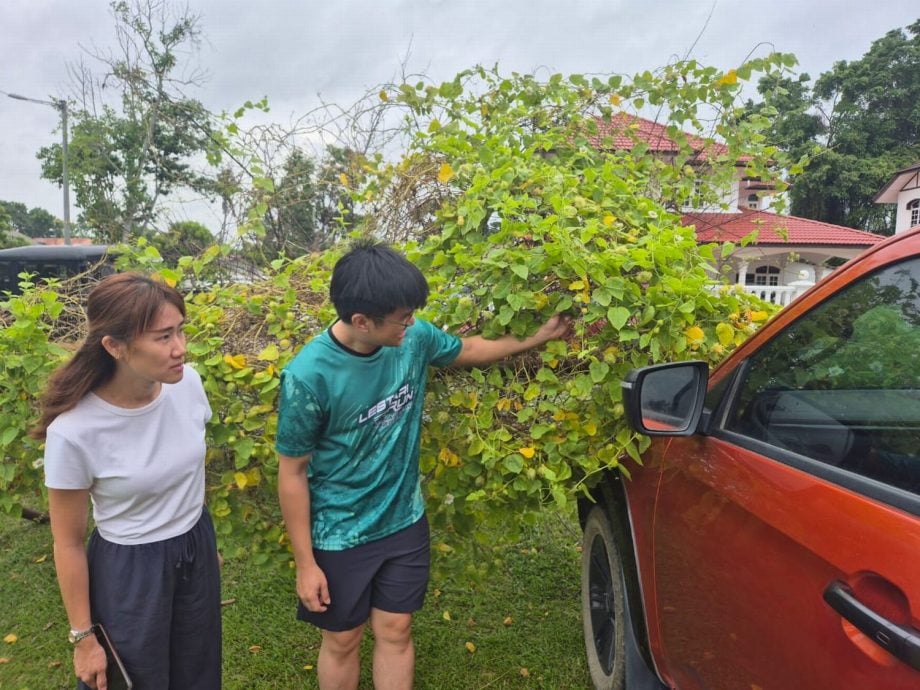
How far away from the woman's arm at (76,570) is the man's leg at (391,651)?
0.80 metres

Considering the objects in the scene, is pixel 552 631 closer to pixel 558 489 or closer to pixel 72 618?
pixel 558 489

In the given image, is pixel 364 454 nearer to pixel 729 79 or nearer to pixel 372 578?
pixel 372 578

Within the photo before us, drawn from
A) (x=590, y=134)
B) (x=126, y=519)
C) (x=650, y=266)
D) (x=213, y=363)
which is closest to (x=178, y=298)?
(x=213, y=363)

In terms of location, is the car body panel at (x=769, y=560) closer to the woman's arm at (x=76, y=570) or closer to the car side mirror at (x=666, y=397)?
the car side mirror at (x=666, y=397)

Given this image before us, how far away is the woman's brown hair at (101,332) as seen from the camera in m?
1.65

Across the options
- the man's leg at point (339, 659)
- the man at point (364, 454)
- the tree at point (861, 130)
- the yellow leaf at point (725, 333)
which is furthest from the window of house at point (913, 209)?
the man's leg at point (339, 659)

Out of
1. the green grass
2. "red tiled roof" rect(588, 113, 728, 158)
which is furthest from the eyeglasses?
"red tiled roof" rect(588, 113, 728, 158)

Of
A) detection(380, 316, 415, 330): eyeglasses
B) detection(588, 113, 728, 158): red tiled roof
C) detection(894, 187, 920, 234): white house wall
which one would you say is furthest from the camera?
detection(894, 187, 920, 234): white house wall

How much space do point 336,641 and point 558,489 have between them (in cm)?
89

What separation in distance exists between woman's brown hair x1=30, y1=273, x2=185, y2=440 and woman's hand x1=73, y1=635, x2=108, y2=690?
23.2 inches

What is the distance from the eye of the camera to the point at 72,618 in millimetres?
1688

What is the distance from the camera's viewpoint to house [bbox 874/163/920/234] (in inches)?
1059

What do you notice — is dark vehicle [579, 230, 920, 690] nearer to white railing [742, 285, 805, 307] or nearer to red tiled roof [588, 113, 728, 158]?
red tiled roof [588, 113, 728, 158]

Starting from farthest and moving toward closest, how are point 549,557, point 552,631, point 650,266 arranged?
point 549,557, point 552,631, point 650,266
